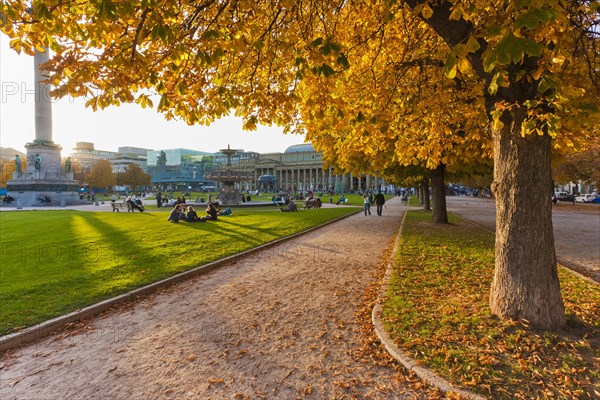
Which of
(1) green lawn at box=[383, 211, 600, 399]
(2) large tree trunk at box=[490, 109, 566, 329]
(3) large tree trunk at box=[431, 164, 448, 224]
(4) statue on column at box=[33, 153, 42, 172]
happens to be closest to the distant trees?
(3) large tree trunk at box=[431, 164, 448, 224]

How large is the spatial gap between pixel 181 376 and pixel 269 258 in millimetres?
7071

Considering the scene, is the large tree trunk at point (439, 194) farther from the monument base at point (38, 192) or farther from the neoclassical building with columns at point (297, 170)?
the neoclassical building with columns at point (297, 170)

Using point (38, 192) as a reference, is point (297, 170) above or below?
above

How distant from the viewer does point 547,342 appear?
4625 mm

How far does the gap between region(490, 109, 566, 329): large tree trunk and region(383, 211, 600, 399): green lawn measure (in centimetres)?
33

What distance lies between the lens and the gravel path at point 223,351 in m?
4.02

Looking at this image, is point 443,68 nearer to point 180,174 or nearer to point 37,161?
point 37,161

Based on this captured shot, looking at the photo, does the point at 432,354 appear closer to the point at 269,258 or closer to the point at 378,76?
the point at 378,76

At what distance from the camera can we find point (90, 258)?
10.7 m

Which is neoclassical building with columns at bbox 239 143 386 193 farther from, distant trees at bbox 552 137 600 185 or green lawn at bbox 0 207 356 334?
green lawn at bbox 0 207 356 334

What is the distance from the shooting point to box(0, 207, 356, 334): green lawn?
6777mm

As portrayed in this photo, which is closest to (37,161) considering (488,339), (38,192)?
(38,192)

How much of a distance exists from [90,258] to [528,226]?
37.4 feet

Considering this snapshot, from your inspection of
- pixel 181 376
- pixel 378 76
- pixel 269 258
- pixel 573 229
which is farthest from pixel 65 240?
pixel 573 229
